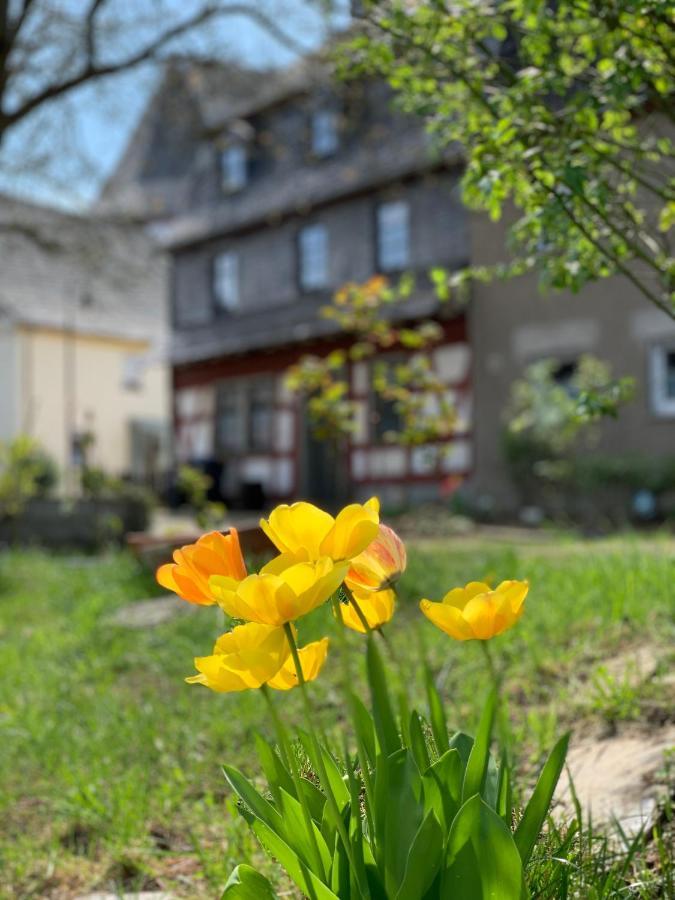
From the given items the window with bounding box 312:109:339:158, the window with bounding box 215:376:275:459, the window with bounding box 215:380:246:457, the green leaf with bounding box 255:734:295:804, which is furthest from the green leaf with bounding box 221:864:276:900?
the window with bounding box 215:380:246:457

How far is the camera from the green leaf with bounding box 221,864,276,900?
1416mm

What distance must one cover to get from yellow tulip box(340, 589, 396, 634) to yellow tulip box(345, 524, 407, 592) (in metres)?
0.07

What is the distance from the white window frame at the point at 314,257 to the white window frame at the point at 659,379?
6193 millimetres

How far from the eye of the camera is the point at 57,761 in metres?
3.30

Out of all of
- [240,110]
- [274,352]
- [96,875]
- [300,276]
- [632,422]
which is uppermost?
[240,110]

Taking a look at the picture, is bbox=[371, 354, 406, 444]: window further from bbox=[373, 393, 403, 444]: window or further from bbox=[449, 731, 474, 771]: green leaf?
bbox=[449, 731, 474, 771]: green leaf

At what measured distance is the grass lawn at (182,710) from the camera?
2.52m

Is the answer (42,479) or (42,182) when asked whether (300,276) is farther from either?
(42,479)

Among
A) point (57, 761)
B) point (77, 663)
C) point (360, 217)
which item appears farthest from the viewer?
point (360, 217)

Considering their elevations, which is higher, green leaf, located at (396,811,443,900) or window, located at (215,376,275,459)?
window, located at (215,376,275,459)

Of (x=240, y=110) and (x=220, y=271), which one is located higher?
(x=240, y=110)

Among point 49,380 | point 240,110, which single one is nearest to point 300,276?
point 240,110

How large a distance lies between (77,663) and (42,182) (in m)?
9.53

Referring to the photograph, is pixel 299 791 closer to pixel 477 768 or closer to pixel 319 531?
pixel 477 768
